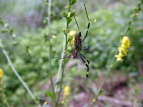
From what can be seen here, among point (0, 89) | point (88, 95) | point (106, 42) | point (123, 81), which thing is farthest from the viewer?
point (106, 42)

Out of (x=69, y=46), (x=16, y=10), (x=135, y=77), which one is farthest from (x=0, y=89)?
(x=16, y=10)

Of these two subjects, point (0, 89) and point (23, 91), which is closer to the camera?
point (0, 89)

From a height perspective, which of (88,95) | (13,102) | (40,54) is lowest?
(88,95)

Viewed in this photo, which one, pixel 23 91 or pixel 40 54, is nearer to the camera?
pixel 23 91

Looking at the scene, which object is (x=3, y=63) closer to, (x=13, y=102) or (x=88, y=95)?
(x=13, y=102)

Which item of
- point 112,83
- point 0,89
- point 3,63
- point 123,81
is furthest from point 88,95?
point 3,63

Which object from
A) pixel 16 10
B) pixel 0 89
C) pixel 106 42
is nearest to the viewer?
pixel 0 89

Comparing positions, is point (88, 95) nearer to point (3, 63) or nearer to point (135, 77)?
point (135, 77)

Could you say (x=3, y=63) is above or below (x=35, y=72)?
above

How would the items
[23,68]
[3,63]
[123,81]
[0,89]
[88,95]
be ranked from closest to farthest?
1. [0,89]
2. [88,95]
3. [123,81]
4. [23,68]
5. [3,63]
